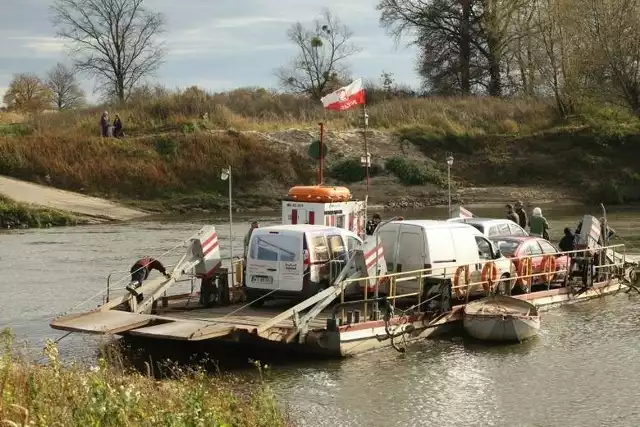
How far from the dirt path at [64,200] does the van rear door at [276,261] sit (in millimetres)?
29943

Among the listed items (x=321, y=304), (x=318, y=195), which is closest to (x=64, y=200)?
(x=318, y=195)

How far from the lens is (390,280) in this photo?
1819cm

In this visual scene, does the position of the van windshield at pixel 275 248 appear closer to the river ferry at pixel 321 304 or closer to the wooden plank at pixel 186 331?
the river ferry at pixel 321 304

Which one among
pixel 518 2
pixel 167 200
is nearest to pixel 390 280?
pixel 167 200

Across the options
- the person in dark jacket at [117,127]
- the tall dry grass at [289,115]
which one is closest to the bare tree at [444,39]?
the tall dry grass at [289,115]

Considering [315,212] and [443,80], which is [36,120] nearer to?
[443,80]

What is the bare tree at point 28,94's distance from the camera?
105 metres

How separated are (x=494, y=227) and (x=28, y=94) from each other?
93111 mm

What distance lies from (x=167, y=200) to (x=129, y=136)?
7.87m

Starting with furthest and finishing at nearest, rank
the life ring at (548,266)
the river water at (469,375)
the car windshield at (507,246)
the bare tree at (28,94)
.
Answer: the bare tree at (28,94), the life ring at (548,266), the car windshield at (507,246), the river water at (469,375)

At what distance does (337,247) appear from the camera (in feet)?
61.7

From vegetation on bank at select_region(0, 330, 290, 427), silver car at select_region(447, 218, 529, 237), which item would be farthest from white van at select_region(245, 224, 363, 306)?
vegetation on bank at select_region(0, 330, 290, 427)

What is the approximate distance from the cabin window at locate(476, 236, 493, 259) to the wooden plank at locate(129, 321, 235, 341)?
7.28 m

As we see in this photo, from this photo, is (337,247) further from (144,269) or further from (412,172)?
(412,172)
